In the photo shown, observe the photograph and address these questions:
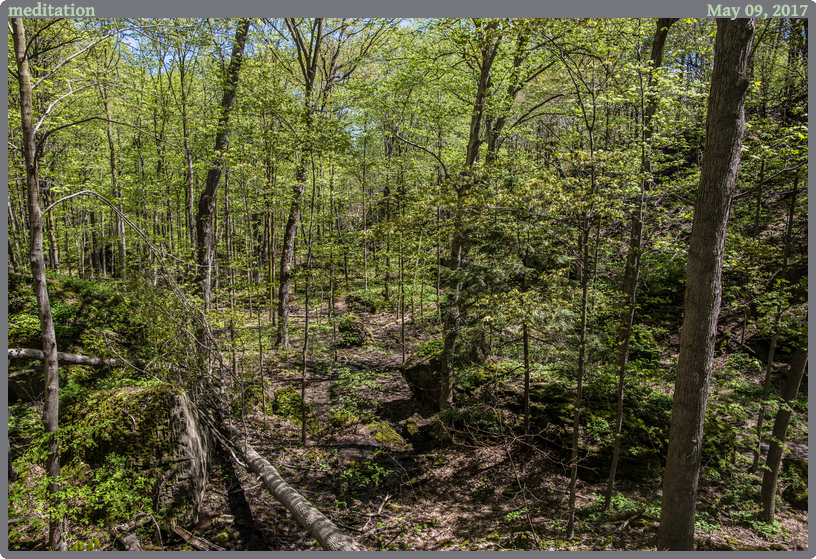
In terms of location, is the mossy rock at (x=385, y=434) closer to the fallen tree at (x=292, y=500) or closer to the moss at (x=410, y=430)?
the moss at (x=410, y=430)

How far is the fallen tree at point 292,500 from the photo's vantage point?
5047 mm

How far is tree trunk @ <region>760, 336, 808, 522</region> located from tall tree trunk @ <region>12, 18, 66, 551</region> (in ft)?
31.8

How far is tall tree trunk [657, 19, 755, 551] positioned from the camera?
391 centimetres

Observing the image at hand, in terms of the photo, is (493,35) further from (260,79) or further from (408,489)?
(408,489)

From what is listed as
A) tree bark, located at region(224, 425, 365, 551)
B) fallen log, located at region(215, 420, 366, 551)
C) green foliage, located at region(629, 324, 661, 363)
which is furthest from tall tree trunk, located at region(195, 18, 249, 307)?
green foliage, located at region(629, 324, 661, 363)

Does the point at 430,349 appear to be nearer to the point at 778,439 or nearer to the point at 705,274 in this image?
the point at 778,439

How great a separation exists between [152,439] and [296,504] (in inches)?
91.1

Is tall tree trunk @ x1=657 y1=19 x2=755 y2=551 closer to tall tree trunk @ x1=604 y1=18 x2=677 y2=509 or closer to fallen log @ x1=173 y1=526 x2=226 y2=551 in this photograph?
tall tree trunk @ x1=604 y1=18 x2=677 y2=509

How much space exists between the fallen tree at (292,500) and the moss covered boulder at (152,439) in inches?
43.4

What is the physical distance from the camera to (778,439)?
5.97m

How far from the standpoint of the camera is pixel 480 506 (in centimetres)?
659

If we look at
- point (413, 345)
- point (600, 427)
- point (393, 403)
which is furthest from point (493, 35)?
point (413, 345)

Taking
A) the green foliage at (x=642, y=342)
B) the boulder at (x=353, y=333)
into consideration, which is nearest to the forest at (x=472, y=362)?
the green foliage at (x=642, y=342)

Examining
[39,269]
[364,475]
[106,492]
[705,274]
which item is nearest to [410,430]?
[364,475]
